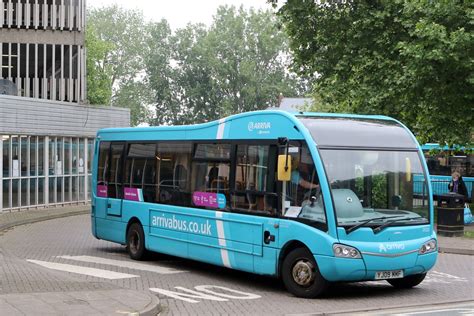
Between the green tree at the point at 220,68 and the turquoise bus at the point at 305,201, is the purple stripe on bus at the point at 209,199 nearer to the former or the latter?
the turquoise bus at the point at 305,201

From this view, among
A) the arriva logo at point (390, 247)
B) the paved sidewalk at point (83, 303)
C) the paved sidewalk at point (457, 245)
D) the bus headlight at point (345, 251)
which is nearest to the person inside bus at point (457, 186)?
the paved sidewalk at point (457, 245)

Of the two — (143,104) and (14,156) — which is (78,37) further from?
(143,104)

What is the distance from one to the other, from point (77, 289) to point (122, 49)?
94.8 meters

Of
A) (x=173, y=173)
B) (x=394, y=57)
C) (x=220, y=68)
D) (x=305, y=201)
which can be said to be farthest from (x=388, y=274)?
(x=220, y=68)

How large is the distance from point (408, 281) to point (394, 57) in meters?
17.3

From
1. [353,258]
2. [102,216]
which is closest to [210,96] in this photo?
[102,216]

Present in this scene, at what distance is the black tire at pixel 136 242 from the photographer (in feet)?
50.3

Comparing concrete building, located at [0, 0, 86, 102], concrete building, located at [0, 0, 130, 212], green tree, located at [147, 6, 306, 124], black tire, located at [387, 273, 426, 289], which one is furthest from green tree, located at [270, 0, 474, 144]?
green tree, located at [147, 6, 306, 124]

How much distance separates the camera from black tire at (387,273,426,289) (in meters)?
12.1

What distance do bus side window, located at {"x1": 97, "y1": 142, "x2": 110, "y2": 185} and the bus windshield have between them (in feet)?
23.6

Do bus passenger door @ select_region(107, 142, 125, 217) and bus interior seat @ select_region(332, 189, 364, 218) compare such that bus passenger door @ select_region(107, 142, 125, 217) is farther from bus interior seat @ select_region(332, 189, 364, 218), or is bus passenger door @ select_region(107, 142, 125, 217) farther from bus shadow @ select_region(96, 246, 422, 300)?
bus interior seat @ select_region(332, 189, 364, 218)

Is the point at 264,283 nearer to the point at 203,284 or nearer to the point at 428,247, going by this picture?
the point at 203,284

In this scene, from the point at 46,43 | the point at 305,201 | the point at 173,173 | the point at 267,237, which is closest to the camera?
the point at 305,201

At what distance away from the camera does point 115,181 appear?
16.6 meters
